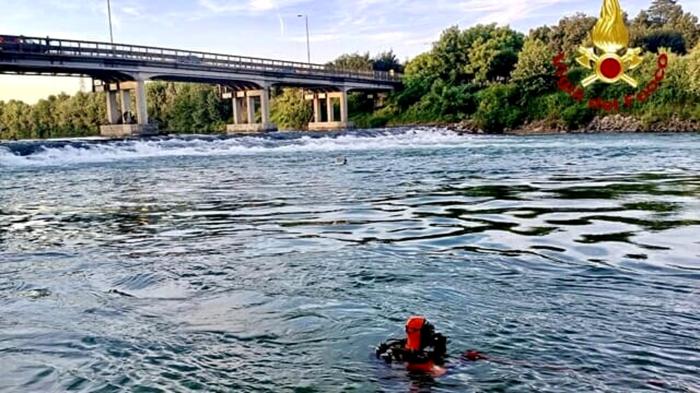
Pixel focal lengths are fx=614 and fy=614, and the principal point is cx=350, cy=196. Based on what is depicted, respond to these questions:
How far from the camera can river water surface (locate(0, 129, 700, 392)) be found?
4184 millimetres

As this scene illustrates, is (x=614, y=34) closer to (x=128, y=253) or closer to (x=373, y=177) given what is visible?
(x=373, y=177)

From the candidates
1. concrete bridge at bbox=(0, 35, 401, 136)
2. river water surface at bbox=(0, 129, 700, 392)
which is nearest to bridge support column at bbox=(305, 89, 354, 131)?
concrete bridge at bbox=(0, 35, 401, 136)

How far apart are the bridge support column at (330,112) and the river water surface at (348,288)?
5884 cm

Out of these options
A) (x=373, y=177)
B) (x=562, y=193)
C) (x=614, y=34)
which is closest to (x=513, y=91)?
(x=614, y=34)

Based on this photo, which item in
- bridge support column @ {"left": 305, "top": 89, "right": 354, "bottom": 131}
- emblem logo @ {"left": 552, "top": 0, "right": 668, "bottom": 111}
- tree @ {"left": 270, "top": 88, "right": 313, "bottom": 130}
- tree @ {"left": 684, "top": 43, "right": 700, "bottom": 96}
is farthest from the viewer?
tree @ {"left": 270, "top": 88, "right": 313, "bottom": 130}

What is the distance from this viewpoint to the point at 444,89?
239ft

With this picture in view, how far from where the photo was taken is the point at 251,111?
64.9 meters

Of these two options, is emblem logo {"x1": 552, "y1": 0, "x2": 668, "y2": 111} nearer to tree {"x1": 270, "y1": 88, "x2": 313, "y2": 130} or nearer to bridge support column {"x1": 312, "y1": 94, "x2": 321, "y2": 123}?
bridge support column {"x1": 312, "y1": 94, "x2": 321, "y2": 123}

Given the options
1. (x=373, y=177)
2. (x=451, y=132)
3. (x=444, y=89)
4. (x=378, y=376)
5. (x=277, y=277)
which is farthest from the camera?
(x=444, y=89)

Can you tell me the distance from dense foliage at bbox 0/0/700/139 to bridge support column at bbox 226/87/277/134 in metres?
18.4

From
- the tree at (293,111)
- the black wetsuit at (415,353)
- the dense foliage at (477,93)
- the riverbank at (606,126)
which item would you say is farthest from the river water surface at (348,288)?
the tree at (293,111)

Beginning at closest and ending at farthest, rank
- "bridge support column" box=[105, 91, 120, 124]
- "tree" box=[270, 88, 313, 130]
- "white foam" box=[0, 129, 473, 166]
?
"white foam" box=[0, 129, 473, 166]
"bridge support column" box=[105, 91, 120, 124]
"tree" box=[270, 88, 313, 130]

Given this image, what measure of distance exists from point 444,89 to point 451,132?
72.0ft

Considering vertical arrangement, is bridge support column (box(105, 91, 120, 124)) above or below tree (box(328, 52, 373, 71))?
below
